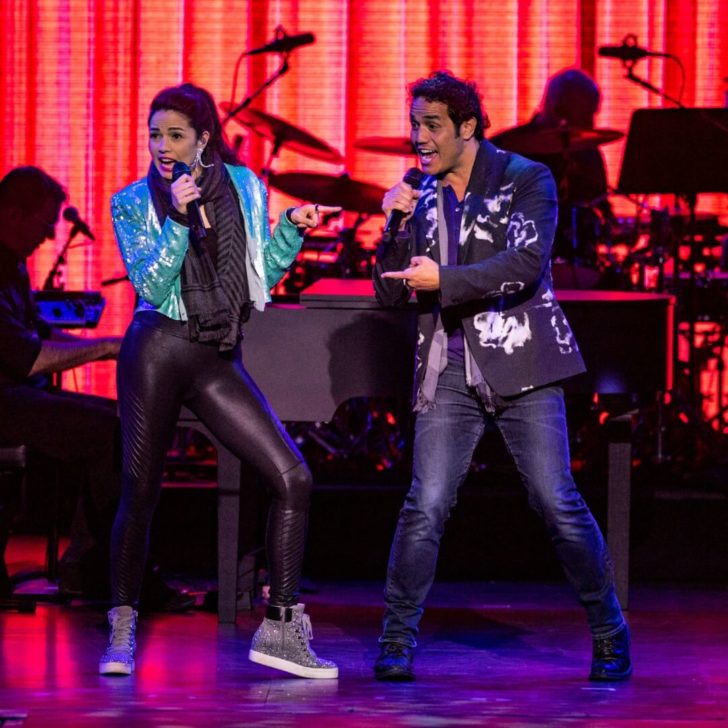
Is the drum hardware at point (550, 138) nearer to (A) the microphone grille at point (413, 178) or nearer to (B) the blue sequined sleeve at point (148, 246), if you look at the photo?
(A) the microphone grille at point (413, 178)

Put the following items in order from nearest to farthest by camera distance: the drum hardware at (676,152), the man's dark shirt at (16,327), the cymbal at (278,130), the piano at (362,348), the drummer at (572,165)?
the piano at (362,348)
the man's dark shirt at (16,327)
the drum hardware at (676,152)
the drummer at (572,165)
the cymbal at (278,130)

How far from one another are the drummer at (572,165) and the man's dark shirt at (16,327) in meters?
2.34

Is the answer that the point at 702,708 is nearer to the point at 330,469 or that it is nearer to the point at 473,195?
the point at 473,195

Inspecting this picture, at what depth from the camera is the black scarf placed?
3.94 m

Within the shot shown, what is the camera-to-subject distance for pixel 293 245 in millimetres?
4086

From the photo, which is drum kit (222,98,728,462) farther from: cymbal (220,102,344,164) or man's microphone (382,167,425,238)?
man's microphone (382,167,425,238)

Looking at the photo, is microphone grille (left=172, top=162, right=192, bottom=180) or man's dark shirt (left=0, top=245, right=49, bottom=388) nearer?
microphone grille (left=172, top=162, right=192, bottom=180)

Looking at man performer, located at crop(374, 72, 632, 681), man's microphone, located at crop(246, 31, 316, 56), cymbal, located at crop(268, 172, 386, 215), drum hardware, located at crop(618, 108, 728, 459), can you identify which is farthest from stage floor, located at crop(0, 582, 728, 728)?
man's microphone, located at crop(246, 31, 316, 56)

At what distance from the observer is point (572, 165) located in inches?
284

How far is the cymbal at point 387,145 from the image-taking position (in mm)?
7277

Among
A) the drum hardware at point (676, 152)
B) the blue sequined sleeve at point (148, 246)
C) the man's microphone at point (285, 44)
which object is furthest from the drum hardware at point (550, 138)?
the blue sequined sleeve at point (148, 246)

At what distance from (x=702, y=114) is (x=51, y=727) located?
4.00 metres

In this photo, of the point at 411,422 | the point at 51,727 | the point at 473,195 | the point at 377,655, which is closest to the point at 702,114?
the point at 411,422

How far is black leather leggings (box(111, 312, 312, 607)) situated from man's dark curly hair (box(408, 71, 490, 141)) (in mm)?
861
